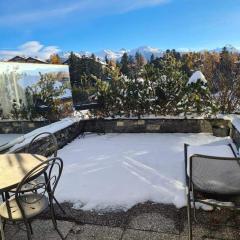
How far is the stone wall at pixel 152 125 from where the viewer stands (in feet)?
18.6

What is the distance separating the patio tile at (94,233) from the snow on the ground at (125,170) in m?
0.35

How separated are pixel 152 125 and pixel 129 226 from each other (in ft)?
12.0

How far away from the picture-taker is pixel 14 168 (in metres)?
2.35

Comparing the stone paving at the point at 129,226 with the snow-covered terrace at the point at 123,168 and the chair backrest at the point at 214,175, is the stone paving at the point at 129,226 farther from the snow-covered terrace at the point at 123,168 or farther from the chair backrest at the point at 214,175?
the chair backrest at the point at 214,175

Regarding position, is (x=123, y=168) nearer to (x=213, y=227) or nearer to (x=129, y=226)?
(x=129, y=226)

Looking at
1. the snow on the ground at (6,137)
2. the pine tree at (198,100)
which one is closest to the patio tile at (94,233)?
the snow on the ground at (6,137)

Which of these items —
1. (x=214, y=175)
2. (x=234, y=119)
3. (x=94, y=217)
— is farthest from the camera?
(x=234, y=119)

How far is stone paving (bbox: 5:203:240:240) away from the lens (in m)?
2.31

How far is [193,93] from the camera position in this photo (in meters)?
5.78

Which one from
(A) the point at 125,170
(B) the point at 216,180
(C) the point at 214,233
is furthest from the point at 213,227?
(A) the point at 125,170

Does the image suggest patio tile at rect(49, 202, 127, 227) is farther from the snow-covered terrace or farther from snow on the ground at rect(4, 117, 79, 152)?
snow on the ground at rect(4, 117, 79, 152)

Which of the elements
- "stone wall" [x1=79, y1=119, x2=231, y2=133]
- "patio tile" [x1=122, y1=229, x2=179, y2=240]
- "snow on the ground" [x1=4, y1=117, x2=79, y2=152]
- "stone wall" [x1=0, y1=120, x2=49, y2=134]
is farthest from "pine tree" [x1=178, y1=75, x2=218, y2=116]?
"patio tile" [x1=122, y1=229, x2=179, y2=240]

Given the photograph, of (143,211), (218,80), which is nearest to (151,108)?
(218,80)

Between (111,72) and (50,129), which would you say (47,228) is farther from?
(111,72)
